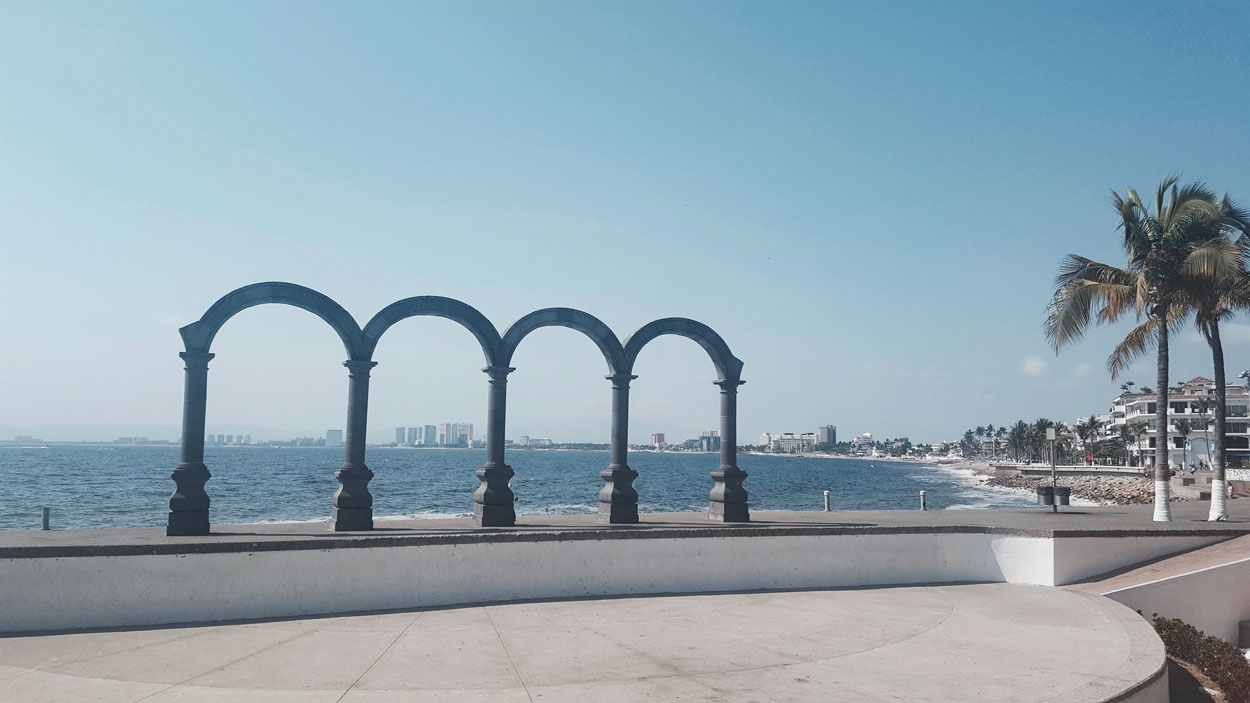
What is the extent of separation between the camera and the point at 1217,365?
2694 cm

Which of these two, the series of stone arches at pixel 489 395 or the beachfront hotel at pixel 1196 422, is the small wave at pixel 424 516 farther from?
the beachfront hotel at pixel 1196 422

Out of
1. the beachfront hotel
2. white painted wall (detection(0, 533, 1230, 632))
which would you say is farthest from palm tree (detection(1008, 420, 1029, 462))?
white painted wall (detection(0, 533, 1230, 632))

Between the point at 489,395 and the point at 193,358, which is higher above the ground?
the point at 193,358

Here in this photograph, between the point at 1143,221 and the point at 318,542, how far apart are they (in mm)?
21680

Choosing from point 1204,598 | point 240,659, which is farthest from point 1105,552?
point 240,659

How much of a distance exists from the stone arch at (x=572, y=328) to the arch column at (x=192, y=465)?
5.51 m

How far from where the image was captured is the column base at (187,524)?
1379 cm

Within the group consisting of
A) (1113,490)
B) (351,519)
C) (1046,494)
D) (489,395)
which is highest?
(489,395)

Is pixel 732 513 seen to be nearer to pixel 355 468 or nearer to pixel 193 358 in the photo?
pixel 355 468

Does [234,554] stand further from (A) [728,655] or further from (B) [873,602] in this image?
(B) [873,602]

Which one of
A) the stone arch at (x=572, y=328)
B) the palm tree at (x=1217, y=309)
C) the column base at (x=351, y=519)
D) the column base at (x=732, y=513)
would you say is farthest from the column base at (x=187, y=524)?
the palm tree at (x=1217, y=309)

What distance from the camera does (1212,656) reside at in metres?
11.2

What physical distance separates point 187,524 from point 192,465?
3.36 feet

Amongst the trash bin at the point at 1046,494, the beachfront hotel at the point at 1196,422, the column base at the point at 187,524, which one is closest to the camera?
the column base at the point at 187,524
